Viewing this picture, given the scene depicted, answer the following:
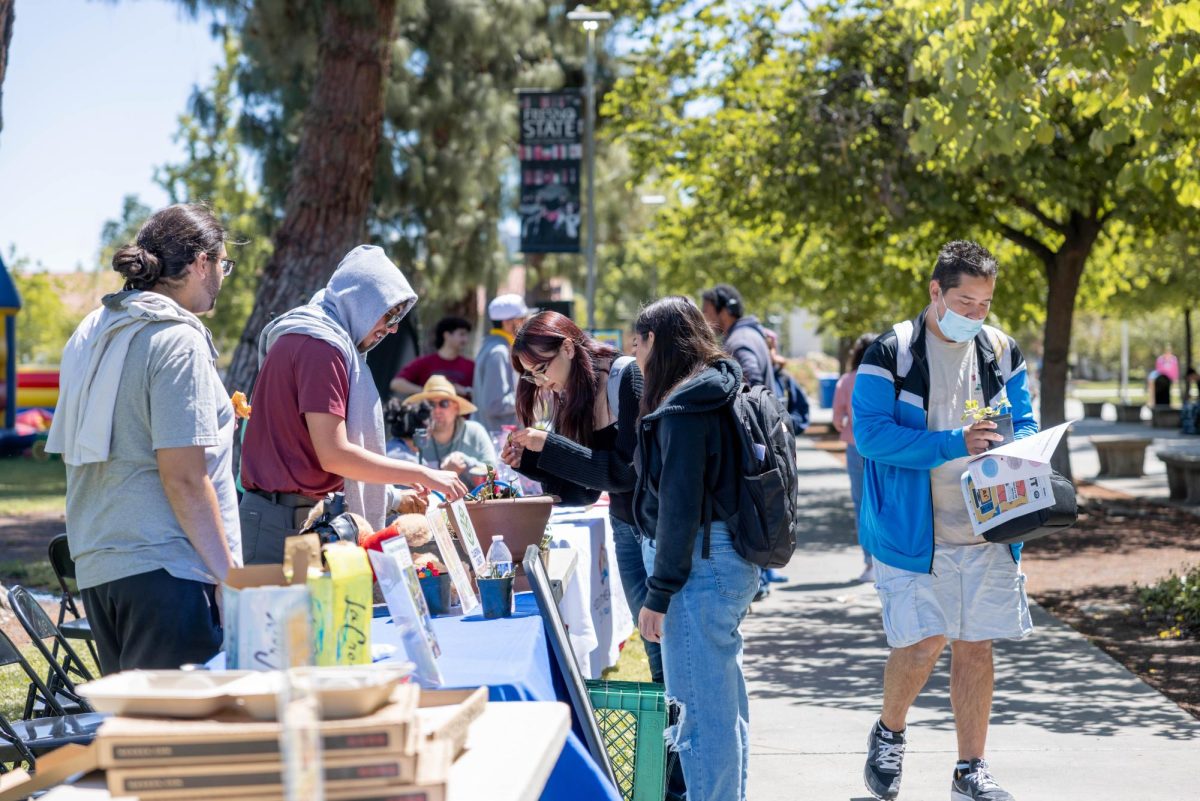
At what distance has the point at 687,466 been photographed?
158 inches

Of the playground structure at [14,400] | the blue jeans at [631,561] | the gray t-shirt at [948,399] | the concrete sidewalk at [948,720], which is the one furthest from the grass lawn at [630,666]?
the playground structure at [14,400]

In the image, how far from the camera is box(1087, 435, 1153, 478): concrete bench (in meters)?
20.3

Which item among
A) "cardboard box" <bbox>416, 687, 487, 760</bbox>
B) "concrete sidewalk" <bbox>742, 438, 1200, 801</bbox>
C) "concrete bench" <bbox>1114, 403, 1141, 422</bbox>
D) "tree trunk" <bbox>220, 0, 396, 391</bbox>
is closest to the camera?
"cardboard box" <bbox>416, 687, 487, 760</bbox>

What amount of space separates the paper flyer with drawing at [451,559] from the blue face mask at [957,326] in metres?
1.97

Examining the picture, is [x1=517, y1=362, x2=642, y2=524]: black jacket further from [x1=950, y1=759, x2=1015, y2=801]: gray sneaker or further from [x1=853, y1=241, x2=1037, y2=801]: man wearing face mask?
[x1=950, y1=759, x2=1015, y2=801]: gray sneaker

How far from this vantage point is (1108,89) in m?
7.78

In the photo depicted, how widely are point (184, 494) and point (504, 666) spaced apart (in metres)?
0.92

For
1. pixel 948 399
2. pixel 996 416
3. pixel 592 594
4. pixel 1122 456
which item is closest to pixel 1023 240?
pixel 1122 456

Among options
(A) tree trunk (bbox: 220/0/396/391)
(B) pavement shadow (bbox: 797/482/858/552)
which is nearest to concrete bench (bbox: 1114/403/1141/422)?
(B) pavement shadow (bbox: 797/482/858/552)

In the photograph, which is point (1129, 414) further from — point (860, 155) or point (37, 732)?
point (37, 732)

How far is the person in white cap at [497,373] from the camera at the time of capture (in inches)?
387

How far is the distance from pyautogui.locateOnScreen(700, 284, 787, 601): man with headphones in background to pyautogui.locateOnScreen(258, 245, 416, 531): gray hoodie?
404cm

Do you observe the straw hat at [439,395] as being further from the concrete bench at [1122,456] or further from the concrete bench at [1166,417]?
the concrete bench at [1166,417]

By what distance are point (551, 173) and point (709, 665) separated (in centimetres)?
1289
